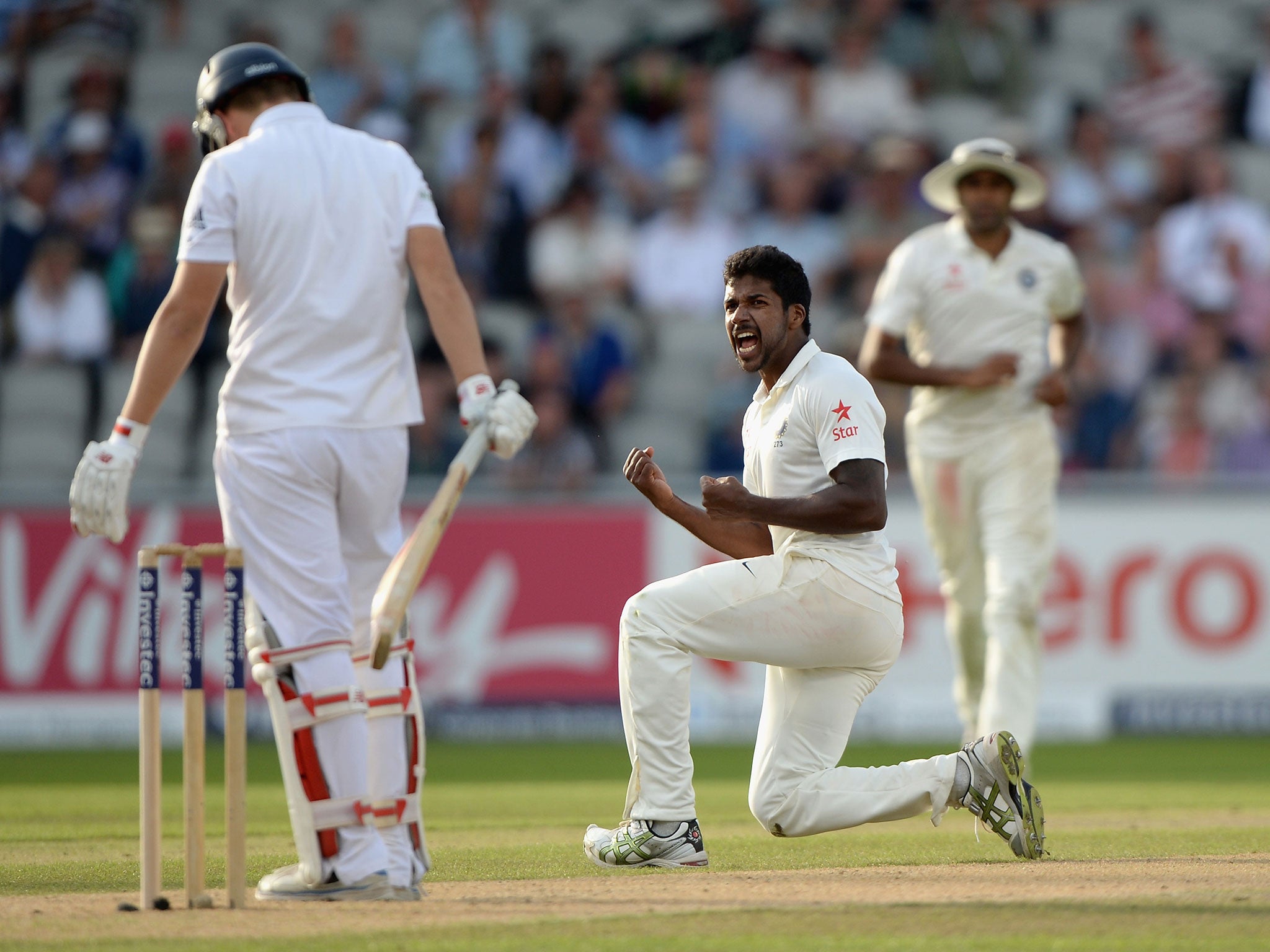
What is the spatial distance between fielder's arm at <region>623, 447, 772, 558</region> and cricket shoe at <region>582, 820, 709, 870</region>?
85 cm

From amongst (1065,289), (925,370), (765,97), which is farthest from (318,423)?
(765,97)

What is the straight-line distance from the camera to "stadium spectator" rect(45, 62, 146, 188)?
13656 mm

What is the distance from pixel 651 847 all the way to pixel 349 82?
1030cm

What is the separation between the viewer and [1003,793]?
521 centimetres

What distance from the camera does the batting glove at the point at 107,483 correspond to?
14.4 feet

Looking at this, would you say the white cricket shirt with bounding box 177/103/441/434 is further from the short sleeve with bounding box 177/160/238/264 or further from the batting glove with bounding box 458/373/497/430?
the batting glove with bounding box 458/373/497/430

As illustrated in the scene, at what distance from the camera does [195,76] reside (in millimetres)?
14805

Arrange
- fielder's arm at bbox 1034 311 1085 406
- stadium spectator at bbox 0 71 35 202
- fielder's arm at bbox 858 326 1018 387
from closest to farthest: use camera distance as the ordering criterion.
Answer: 1. fielder's arm at bbox 858 326 1018 387
2. fielder's arm at bbox 1034 311 1085 406
3. stadium spectator at bbox 0 71 35 202

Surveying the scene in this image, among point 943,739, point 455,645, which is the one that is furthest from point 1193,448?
point 455,645

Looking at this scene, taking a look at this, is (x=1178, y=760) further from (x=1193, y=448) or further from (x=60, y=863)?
(x=60, y=863)

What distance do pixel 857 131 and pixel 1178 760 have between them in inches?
250

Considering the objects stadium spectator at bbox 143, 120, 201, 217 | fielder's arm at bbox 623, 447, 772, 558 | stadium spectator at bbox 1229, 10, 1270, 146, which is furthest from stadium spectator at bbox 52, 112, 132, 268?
stadium spectator at bbox 1229, 10, 1270, 146

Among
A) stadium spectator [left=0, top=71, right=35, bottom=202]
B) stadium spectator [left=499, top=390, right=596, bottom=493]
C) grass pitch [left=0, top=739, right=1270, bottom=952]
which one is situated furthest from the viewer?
stadium spectator [left=0, top=71, right=35, bottom=202]

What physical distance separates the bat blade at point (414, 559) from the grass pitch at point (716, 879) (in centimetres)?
65
